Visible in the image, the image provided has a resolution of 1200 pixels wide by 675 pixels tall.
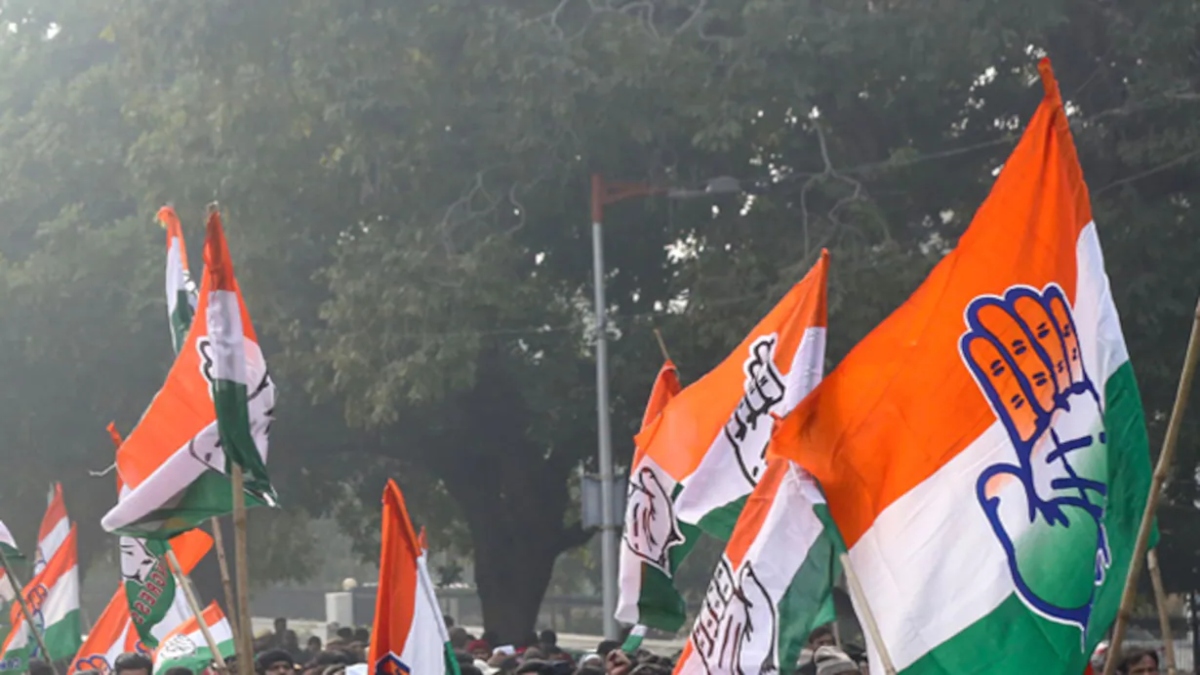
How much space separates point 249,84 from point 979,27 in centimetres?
708

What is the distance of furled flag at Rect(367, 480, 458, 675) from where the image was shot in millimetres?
7270

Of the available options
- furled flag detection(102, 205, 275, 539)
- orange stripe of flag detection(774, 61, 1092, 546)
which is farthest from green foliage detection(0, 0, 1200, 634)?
orange stripe of flag detection(774, 61, 1092, 546)

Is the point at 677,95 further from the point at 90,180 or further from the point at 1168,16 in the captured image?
the point at 90,180

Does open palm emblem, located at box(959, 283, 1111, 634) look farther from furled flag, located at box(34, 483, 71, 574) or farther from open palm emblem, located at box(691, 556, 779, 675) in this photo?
furled flag, located at box(34, 483, 71, 574)

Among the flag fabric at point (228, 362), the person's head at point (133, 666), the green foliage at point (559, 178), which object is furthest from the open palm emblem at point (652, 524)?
the green foliage at point (559, 178)

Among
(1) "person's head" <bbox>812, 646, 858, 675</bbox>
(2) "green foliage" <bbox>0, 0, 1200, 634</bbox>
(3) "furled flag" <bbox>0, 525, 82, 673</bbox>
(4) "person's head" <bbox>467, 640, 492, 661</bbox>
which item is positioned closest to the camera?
(1) "person's head" <bbox>812, 646, 858, 675</bbox>

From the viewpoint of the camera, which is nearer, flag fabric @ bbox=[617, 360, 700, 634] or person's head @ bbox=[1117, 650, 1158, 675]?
person's head @ bbox=[1117, 650, 1158, 675]

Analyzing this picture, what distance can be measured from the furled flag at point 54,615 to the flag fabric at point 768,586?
8.42 meters

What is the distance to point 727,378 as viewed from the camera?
895cm

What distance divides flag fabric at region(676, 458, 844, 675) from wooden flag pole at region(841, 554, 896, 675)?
0.53 meters

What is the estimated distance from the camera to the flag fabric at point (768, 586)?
5.93 metres

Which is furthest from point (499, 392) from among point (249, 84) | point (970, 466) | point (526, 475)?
point (970, 466)

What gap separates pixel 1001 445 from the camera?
507 cm

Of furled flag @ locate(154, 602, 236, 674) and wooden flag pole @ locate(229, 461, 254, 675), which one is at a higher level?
wooden flag pole @ locate(229, 461, 254, 675)
